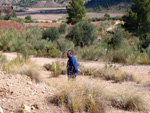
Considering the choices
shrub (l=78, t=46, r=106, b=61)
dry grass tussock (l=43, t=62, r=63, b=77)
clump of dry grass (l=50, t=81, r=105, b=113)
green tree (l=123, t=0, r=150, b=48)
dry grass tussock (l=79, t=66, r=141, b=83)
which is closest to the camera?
clump of dry grass (l=50, t=81, r=105, b=113)

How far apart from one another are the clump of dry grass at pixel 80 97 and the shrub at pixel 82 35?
53.4 feet

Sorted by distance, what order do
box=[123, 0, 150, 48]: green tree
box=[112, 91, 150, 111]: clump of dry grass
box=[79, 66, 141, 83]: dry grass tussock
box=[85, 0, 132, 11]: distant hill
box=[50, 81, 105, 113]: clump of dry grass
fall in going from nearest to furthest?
1. box=[50, 81, 105, 113]: clump of dry grass
2. box=[112, 91, 150, 111]: clump of dry grass
3. box=[79, 66, 141, 83]: dry grass tussock
4. box=[123, 0, 150, 48]: green tree
5. box=[85, 0, 132, 11]: distant hill

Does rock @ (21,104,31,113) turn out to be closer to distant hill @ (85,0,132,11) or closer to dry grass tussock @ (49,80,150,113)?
dry grass tussock @ (49,80,150,113)

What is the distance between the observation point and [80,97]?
18.1ft

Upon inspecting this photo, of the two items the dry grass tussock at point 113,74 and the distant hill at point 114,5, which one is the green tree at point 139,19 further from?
the distant hill at point 114,5

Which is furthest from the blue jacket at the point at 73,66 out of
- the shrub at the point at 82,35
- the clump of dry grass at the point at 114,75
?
the shrub at the point at 82,35

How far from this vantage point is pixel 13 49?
19.5 m

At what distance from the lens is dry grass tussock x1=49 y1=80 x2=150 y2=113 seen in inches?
216

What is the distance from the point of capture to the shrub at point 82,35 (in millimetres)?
22266

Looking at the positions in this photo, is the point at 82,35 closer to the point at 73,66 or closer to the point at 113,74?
the point at 113,74

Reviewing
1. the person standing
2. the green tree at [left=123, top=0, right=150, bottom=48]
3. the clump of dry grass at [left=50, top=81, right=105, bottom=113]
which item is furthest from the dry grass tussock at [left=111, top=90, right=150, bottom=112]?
the green tree at [left=123, top=0, right=150, bottom=48]

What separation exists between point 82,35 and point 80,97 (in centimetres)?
1720

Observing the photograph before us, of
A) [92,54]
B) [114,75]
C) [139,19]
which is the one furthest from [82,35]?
[114,75]

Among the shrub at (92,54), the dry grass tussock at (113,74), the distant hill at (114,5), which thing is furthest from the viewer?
the distant hill at (114,5)
